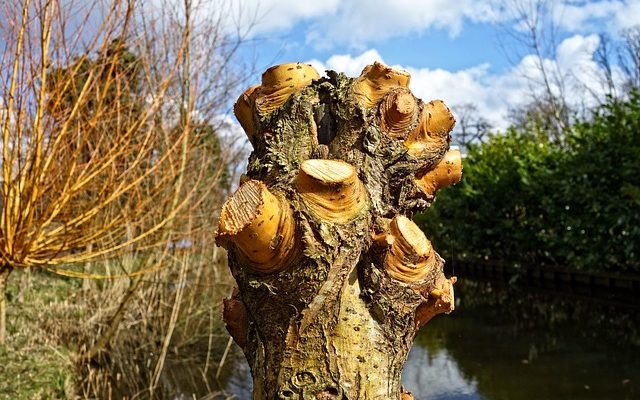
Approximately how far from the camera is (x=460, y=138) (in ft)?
127

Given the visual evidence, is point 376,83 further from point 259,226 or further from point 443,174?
point 259,226

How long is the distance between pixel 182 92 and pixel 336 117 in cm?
451

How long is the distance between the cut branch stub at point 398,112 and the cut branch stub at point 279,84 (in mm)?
231

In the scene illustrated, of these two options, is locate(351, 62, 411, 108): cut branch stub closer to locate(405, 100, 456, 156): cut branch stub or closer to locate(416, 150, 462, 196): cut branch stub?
locate(405, 100, 456, 156): cut branch stub

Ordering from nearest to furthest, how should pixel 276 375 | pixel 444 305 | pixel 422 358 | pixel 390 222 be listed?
pixel 276 375
pixel 390 222
pixel 444 305
pixel 422 358

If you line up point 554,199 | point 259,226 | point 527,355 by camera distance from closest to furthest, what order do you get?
point 259,226 < point 527,355 < point 554,199

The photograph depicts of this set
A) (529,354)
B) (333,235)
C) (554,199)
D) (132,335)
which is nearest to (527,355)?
(529,354)

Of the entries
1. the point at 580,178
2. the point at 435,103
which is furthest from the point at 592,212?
the point at 435,103

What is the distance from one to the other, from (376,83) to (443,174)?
0.34 metres

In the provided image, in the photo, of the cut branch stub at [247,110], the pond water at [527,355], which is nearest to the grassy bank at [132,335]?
the pond water at [527,355]

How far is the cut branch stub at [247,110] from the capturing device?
1819mm

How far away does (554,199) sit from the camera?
33.0 ft

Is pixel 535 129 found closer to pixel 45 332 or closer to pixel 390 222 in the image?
pixel 45 332

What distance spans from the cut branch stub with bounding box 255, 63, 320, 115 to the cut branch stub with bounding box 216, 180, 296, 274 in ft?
1.22
